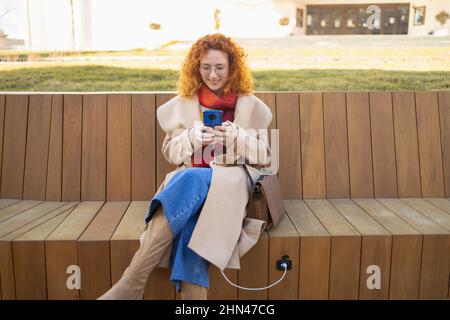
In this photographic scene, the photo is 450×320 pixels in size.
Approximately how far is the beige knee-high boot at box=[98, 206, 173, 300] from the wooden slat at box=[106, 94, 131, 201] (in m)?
0.84

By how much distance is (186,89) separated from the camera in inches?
103

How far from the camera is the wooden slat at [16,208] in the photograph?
101 inches

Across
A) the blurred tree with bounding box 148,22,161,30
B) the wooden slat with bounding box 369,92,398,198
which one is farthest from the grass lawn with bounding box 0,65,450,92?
the blurred tree with bounding box 148,22,161,30

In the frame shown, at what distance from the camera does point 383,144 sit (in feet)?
9.67

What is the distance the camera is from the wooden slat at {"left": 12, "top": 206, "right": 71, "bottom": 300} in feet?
7.16

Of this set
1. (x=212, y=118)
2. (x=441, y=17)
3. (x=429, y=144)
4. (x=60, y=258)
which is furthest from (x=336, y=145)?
(x=441, y=17)

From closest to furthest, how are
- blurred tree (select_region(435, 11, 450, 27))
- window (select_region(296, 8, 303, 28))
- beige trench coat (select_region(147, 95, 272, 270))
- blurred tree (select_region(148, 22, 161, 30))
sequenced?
1. beige trench coat (select_region(147, 95, 272, 270))
2. blurred tree (select_region(148, 22, 161, 30))
3. blurred tree (select_region(435, 11, 450, 27))
4. window (select_region(296, 8, 303, 28))

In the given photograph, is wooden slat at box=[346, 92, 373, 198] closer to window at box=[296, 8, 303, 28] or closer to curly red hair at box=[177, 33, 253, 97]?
curly red hair at box=[177, 33, 253, 97]

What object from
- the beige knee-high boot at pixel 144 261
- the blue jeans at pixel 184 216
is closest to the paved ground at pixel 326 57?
the blue jeans at pixel 184 216

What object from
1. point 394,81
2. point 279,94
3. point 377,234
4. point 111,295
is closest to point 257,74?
point 394,81

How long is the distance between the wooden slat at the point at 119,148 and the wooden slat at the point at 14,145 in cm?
54

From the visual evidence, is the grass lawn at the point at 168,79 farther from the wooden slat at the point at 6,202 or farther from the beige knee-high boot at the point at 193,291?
the beige knee-high boot at the point at 193,291

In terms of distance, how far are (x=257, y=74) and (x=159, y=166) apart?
12.4ft

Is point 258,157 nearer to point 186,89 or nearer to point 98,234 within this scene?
point 186,89
